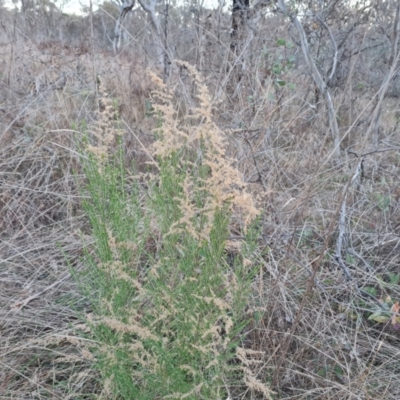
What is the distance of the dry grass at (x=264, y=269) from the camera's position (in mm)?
1545

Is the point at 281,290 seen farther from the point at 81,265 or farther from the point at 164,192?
the point at 81,265

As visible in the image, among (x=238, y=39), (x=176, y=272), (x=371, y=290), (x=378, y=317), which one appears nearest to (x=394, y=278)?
(x=371, y=290)

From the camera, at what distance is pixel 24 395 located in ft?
4.83

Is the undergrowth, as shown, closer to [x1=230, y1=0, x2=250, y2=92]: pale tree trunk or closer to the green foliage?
the green foliage

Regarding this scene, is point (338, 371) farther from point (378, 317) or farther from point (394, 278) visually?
point (394, 278)

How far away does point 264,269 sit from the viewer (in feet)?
6.44


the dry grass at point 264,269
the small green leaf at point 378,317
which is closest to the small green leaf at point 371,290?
the dry grass at point 264,269

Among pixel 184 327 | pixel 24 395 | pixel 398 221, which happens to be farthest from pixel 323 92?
pixel 24 395

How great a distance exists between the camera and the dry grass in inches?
60.8

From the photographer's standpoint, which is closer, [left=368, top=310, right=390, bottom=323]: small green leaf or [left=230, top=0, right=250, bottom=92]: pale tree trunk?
[left=368, top=310, right=390, bottom=323]: small green leaf

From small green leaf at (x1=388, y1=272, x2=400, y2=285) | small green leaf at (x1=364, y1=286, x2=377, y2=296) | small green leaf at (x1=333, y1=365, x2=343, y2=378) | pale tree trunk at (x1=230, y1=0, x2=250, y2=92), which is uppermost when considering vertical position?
pale tree trunk at (x1=230, y1=0, x2=250, y2=92)

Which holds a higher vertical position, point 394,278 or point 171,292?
point 171,292

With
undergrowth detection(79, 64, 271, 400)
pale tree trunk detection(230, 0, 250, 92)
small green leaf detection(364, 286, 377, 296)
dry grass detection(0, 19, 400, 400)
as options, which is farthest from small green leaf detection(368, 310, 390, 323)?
pale tree trunk detection(230, 0, 250, 92)

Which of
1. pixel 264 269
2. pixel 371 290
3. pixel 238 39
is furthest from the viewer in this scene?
pixel 238 39
